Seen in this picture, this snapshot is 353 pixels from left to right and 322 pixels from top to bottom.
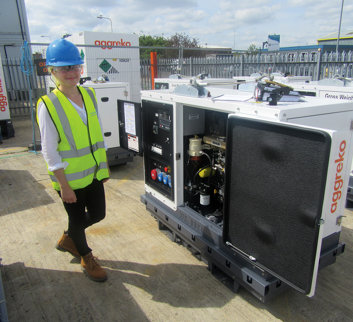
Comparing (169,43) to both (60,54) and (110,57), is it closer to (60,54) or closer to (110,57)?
(110,57)

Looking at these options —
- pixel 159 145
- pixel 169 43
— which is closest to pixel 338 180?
pixel 159 145

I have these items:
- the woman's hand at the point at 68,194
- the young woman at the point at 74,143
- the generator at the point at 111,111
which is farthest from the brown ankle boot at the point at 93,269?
the generator at the point at 111,111

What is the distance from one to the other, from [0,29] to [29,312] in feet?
43.2

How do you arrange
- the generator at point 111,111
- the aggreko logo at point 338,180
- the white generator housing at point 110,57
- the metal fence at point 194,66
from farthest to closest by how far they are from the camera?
the white generator housing at point 110,57 < the metal fence at point 194,66 < the generator at point 111,111 < the aggreko logo at point 338,180

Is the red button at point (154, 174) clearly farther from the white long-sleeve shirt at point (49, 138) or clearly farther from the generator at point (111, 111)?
the generator at point (111, 111)

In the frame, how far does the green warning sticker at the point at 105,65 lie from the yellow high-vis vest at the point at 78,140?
6818mm

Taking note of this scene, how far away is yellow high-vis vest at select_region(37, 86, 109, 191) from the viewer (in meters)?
2.30

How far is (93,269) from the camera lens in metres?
2.69

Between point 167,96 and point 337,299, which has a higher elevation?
point 167,96

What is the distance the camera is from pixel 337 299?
2.45 m

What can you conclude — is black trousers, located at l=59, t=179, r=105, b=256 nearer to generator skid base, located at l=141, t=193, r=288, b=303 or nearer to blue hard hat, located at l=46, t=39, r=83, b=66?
generator skid base, located at l=141, t=193, r=288, b=303

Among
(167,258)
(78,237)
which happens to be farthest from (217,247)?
(78,237)

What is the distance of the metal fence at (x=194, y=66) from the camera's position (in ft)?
26.0

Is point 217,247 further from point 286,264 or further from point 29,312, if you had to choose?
point 29,312
